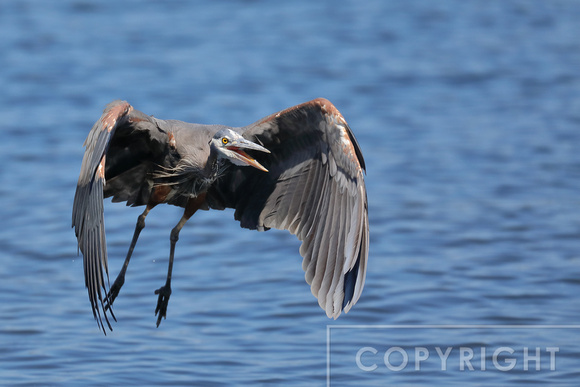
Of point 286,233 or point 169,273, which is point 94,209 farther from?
point 286,233

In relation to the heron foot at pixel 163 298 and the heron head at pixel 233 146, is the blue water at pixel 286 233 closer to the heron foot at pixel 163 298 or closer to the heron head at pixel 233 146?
the heron foot at pixel 163 298

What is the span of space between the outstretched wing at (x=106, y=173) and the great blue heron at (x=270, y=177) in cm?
1

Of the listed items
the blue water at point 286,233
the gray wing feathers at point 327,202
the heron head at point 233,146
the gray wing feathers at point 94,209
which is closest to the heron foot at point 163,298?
the blue water at point 286,233

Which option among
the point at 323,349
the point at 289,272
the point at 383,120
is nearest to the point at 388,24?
the point at 383,120

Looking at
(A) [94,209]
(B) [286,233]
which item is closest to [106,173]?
(A) [94,209]

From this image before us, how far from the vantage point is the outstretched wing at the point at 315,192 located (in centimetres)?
807

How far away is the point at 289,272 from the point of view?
11.8m

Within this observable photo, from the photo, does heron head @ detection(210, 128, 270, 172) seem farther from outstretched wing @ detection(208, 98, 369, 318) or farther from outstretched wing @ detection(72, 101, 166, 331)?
outstretched wing @ detection(72, 101, 166, 331)

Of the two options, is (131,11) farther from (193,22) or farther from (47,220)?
(47,220)

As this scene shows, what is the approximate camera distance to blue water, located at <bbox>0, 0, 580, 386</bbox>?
31.5 feet

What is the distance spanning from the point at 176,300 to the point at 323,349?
203 cm

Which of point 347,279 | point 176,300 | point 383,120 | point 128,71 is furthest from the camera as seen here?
point 128,71
